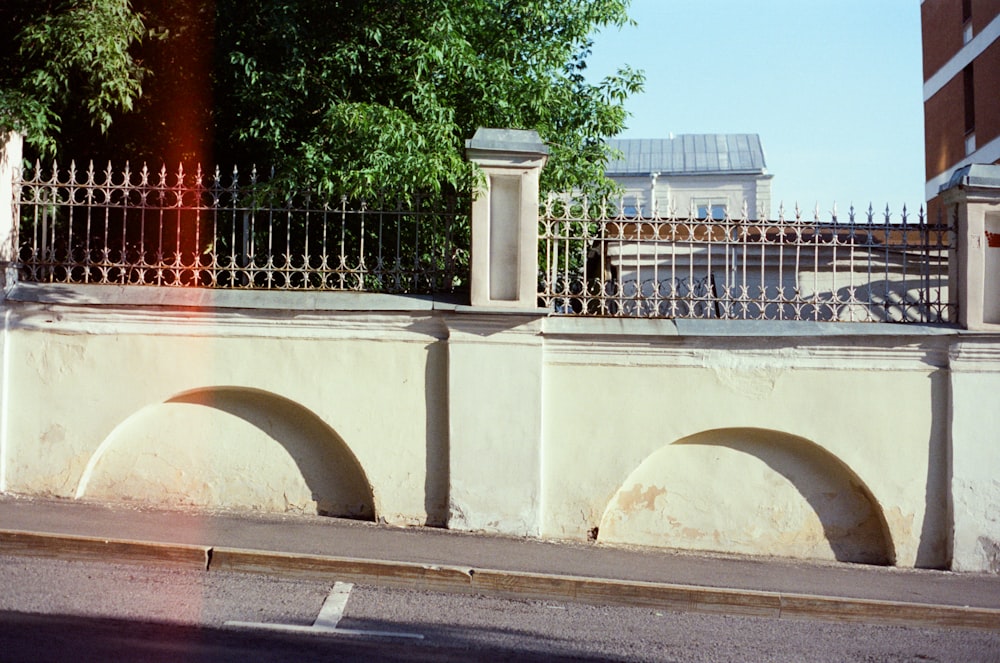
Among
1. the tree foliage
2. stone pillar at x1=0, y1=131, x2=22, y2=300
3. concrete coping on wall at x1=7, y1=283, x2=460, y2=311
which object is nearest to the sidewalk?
concrete coping on wall at x1=7, y1=283, x2=460, y2=311

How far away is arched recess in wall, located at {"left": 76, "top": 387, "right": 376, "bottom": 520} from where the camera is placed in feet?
30.6

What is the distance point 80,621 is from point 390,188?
5.05 meters

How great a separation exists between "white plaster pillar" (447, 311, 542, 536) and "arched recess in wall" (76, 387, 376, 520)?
98cm

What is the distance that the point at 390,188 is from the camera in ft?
32.1

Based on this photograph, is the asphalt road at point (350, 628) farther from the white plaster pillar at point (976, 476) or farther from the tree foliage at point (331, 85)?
the tree foliage at point (331, 85)

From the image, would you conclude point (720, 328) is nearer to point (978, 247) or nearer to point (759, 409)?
point (759, 409)

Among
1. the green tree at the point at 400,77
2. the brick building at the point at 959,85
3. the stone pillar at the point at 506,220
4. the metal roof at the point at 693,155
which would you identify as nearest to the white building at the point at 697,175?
the metal roof at the point at 693,155

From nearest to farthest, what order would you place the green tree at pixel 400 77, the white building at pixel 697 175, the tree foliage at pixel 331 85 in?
the tree foliage at pixel 331 85
the green tree at pixel 400 77
the white building at pixel 697 175

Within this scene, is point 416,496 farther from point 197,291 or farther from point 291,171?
point 291,171

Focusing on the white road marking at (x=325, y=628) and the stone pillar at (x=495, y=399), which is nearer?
the white road marking at (x=325, y=628)

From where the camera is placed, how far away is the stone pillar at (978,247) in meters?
9.24

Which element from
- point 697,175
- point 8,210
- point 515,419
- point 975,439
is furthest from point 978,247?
point 697,175

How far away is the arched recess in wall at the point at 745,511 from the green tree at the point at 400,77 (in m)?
3.55

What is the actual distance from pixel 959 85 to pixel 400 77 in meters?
16.6
